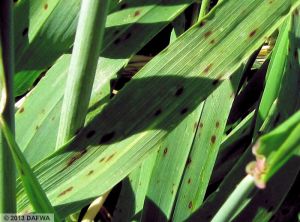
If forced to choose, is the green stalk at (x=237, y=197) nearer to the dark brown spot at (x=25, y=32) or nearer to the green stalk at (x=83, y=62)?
the green stalk at (x=83, y=62)

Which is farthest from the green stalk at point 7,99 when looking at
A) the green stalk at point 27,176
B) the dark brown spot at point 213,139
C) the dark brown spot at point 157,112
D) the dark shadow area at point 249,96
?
the dark shadow area at point 249,96

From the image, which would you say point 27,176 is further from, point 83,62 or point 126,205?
point 126,205

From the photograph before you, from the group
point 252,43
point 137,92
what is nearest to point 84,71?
point 137,92

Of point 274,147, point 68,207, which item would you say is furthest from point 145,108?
point 274,147

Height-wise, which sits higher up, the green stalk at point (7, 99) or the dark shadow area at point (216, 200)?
the green stalk at point (7, 99)

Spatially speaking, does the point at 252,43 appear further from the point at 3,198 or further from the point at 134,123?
the point at 3,198

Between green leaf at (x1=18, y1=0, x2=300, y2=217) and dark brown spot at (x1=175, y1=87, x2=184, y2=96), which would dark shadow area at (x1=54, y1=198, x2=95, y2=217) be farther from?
dark brown spot at (x1=175, y1=87, x2=184, y2=96)
